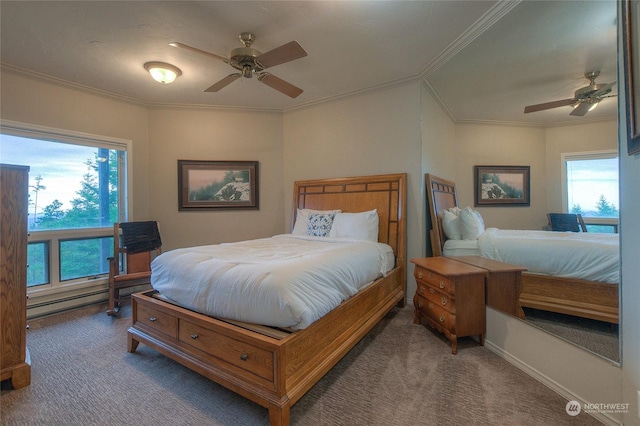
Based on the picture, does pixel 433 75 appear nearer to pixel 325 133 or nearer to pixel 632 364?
pixel 325 133

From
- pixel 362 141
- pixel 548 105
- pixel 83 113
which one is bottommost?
pixel 548 105

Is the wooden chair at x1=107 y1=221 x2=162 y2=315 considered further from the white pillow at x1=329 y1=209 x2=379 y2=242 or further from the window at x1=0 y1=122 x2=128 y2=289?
the white pillow at x1=329 y1=209 x2=379 y2=242

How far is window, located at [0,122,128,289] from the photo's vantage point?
305 cm

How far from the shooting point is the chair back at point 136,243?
3355 mm

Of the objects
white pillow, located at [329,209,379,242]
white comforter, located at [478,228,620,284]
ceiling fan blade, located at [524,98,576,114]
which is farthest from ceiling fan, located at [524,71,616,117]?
white pillow, located at [329,209,379,242]

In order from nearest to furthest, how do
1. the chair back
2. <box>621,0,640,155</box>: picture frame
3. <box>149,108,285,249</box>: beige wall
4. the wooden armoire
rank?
<box>621,0,640,155</box>: picture frame < the wooden armoire < the chair back < <box>149,108,285,249</box>: beige wall

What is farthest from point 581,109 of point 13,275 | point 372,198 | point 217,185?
point 217,185

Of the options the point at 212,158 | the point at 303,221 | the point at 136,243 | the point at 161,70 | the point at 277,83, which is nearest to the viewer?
the point at 277,83

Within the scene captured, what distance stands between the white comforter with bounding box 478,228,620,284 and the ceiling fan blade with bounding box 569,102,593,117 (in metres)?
0.70

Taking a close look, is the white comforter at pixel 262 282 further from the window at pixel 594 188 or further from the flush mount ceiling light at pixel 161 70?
the flush mount ceiling light at pixel 161 70

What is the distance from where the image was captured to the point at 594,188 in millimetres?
1501

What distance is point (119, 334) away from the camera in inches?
102

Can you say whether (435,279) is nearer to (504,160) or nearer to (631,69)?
(504,160)

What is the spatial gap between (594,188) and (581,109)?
0.46 m
